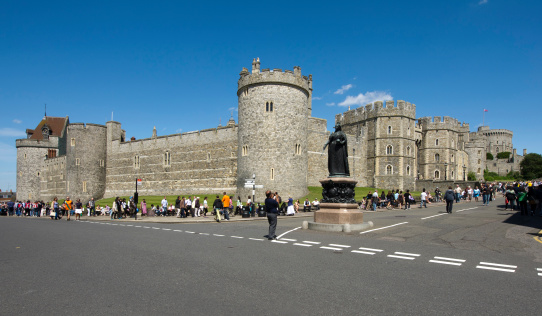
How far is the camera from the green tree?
77188mm

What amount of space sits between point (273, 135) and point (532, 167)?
231 ft

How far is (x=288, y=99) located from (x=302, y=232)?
23.8m

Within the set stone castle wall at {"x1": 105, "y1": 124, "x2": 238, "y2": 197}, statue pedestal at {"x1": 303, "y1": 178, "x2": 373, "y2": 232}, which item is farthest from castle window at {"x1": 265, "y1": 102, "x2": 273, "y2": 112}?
statue pedestal at {"x1": 303, "y1": 178, "x2": 373, "y2": 232}

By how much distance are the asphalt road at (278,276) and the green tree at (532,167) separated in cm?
7951

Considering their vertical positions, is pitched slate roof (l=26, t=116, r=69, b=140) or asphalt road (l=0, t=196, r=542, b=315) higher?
pitched slate roof (l=26, t=116, r=69, b=140)

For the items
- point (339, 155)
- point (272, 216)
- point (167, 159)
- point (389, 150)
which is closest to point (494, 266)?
point (272, 216)

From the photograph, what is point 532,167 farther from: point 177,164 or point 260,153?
point 177,164

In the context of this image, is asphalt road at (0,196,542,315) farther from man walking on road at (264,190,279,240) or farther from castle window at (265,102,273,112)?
castle window at (265,102,273,112)

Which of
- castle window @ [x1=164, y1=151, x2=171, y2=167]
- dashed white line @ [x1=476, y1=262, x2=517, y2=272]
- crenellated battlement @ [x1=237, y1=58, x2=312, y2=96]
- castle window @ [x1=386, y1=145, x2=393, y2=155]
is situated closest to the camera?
dashed white line @ [x1=476, y1=262, x2=517, y2=272]

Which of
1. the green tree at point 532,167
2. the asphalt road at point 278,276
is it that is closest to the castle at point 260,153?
the green tree at point 532,167

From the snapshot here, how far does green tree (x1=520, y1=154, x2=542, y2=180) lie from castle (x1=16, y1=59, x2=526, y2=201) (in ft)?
72.2

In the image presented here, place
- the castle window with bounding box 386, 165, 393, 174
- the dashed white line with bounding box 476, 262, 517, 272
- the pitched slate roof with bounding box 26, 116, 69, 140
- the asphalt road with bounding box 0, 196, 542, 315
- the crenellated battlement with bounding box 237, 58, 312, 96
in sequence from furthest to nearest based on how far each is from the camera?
the pitched slate roof with bounding box 26, 116, 69, 140 → the castle window with bounding box 386, 165, 393, 174 → the crenellated battlement with bounding box 237, 58, 312, 96 → the dashed white line with bounding box 476, 262, 517, 272 → the asphalt road with bounding box 0, 196, 542, 315

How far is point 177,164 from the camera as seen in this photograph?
A: 50.1 metres

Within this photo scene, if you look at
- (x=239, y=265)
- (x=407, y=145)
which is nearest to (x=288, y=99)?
(x=407, y=145)
